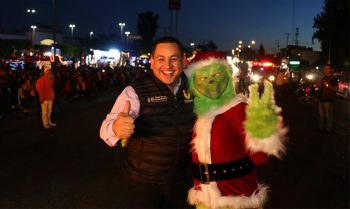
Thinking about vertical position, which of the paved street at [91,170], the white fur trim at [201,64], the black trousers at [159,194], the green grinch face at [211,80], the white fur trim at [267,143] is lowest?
the paved street at [91,170]

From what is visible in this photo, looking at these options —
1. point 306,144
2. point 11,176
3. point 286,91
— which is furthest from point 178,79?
point 286,91

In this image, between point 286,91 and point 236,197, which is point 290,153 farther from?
point 286,91

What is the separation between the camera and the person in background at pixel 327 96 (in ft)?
38.4

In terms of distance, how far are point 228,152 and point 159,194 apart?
0.69 metres

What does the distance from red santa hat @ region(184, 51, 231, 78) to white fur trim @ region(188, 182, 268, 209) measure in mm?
870

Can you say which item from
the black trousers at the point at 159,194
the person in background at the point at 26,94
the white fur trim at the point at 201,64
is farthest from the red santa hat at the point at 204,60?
the person in background at the point at 26,94

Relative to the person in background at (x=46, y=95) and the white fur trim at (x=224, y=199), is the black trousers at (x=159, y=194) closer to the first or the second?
the white fur trim at (x=224, y=199)

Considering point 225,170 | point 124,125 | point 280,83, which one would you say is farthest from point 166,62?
point 280,83

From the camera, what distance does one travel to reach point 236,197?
3.02m

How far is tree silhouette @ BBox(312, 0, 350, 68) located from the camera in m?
55.9

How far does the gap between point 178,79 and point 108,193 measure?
120 inches

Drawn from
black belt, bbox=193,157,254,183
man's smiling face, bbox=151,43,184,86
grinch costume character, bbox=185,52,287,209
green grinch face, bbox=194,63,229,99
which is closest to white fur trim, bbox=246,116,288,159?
grinch costume character, bbox=185,52,287,209

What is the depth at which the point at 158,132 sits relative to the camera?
3287mm

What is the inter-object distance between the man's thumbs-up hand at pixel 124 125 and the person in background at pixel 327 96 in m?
9.62
